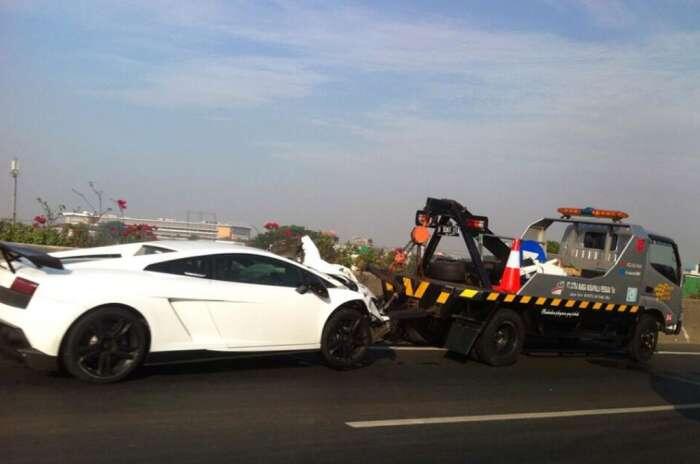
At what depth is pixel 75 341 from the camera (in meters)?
7.23

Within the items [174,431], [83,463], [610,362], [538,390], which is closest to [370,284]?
[610,362]

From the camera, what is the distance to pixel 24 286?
7273 millimetres

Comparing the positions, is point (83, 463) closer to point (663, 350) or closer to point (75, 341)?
point (75, 341)

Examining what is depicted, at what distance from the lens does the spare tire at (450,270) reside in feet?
38.5

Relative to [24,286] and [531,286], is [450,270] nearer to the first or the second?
[531,286]

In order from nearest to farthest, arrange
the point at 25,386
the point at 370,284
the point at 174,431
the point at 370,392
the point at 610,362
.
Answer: the point at 174,431 < the point at 25,386 < the point at 370,392 < the point at 610,362 < the point at 370,284

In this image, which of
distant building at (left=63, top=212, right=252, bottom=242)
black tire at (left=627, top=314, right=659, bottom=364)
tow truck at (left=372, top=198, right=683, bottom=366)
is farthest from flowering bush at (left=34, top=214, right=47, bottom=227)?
black tire at (left=627, top=314, right=659, bottom=364)

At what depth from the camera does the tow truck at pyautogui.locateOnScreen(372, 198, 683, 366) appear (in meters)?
11.1

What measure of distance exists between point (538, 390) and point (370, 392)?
2.45 m

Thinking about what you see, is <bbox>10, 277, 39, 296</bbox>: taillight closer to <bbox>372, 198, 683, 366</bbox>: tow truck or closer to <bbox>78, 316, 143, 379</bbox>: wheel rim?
<bbox>78, 316, 143, 379</bbox>: wheel rim

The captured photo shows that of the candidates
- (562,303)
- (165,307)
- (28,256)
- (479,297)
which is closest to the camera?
(28,256)

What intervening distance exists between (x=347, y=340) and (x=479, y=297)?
2419 mm

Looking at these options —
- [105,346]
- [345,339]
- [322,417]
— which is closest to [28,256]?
[105,346]

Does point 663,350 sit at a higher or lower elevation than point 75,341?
lower
